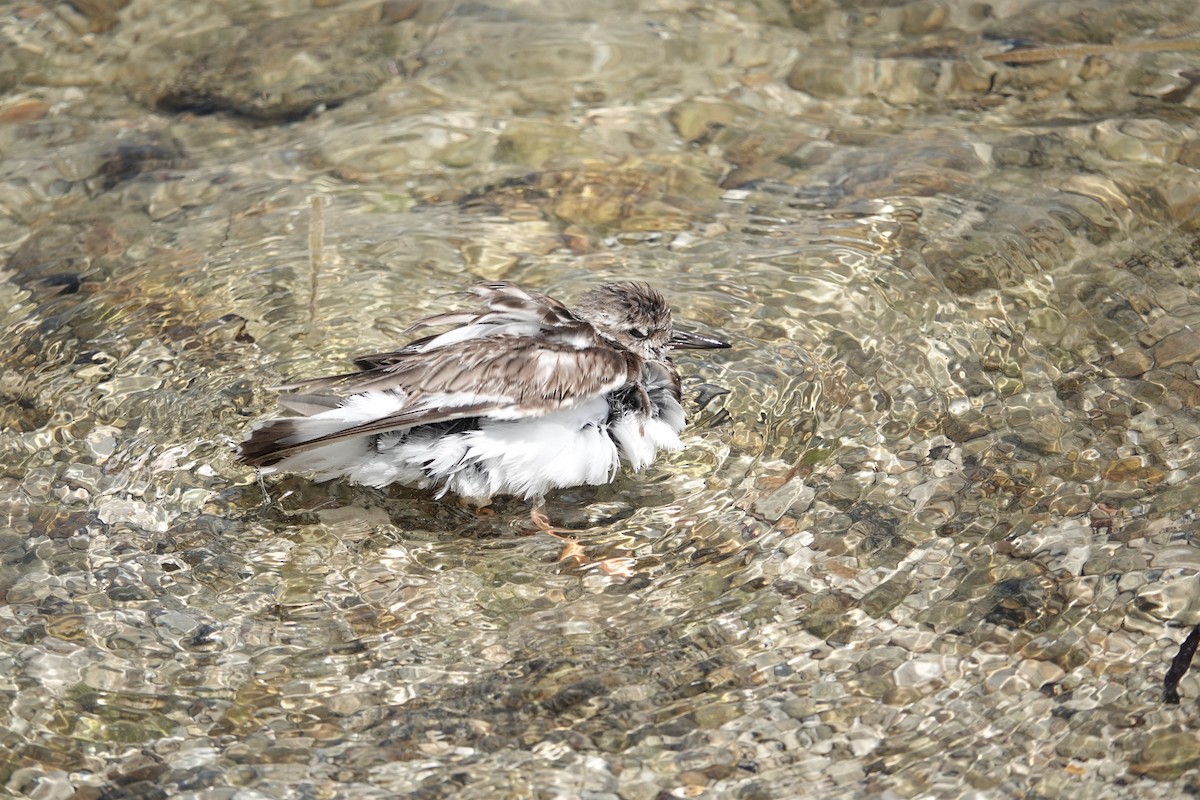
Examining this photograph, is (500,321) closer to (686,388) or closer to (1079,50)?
(686,388)

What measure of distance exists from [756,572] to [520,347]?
1.26 meters

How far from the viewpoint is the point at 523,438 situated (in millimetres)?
5082

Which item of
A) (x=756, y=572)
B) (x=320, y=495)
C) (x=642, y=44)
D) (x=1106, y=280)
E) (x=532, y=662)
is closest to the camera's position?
(x=532, y=662)

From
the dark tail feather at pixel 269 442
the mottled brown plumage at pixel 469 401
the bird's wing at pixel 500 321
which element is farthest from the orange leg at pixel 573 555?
the dark tail feather at pixel 269 442

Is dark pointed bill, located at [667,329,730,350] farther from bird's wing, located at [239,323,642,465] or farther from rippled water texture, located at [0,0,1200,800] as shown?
bird's wing, located at [239,323,642,465]

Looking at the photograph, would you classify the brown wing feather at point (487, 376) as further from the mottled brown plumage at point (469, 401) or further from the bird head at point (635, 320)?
the bird head at point (635, 320)

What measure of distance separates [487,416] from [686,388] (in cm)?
127

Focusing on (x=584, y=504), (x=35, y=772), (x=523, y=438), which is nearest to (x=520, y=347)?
(x=523, y=438)

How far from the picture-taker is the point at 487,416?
4.96m

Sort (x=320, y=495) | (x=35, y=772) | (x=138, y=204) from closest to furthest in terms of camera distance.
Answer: (x=35, y=772) → (x=320, y=495) → (x=138, y=204)

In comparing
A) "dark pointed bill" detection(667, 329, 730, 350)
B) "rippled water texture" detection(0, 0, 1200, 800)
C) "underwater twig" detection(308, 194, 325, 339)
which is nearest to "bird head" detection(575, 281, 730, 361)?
"dark pointed bill" detection(667, 329, 730, 350)

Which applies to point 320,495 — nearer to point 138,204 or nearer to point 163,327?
point 163,327

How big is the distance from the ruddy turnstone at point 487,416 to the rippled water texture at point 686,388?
0.22 metres

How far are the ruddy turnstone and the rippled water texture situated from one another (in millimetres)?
223
